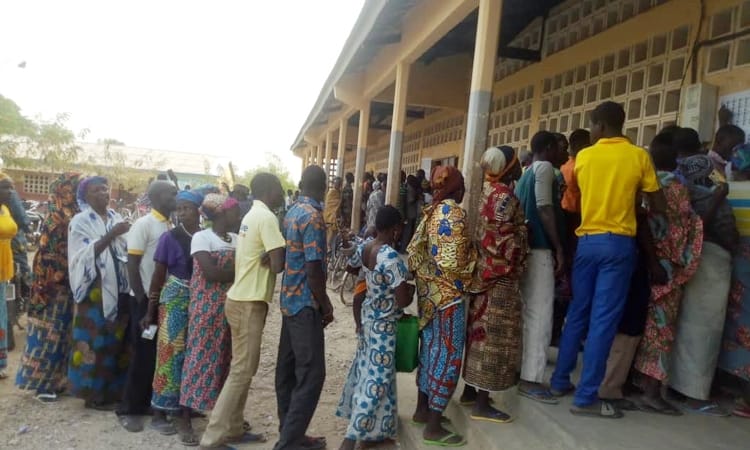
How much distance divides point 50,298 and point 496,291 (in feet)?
11.2

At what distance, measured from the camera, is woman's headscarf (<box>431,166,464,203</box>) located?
10.0 ft

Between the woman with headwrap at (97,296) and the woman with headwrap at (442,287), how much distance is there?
2.29 metres

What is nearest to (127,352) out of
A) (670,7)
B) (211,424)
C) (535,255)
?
(211,424)

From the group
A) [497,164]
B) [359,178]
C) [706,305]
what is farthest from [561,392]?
[359,178]

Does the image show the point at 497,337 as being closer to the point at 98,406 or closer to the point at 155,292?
the point at 155,292

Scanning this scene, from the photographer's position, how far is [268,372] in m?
5.08

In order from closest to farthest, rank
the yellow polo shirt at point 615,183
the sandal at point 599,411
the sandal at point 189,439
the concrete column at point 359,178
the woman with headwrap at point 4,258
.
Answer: the yellow polo shirt at point 615,183, the sandal at point 599,411, the sandal at point 189,439, the woman with headwrap at point 4,258, the concrete column at point 359,178

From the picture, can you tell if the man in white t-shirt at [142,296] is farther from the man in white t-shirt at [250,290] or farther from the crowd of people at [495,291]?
the man in white t-shirt at [250,290]

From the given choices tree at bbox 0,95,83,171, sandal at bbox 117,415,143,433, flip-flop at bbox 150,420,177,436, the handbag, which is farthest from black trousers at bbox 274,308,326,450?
tree at bbox 0,95,83,171

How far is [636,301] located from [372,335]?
151 centimetres

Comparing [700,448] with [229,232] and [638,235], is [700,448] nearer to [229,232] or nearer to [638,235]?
[638,235]

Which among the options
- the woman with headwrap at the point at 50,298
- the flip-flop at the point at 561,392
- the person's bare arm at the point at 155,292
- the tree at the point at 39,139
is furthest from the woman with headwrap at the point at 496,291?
the tree at the point at 39,139

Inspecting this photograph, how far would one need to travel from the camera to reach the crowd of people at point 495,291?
2.89 m

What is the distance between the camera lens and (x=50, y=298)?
411 centimetres
